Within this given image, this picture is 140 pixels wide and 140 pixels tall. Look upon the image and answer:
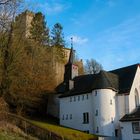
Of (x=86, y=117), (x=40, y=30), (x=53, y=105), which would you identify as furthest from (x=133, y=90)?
(x=40, y=30)

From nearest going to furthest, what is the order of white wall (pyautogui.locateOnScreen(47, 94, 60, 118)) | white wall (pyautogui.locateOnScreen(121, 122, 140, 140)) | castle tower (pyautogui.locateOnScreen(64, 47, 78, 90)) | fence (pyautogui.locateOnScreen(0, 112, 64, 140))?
fence (pyautogui.locateOnScreen(0, 112, 64, 140)), white wall (pyautogui.locateOnScreen(121, 122, 140, 140)), castle tower (pyautogui.locateOnScreen(64, 47, 78, 90)), white wall (pyautogui.locateOnScreen(47, 94, 60, 118))

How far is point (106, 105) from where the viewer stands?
4841 cm

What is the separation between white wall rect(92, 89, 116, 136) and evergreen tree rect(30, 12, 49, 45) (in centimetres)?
2302

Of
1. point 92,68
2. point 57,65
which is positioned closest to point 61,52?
point 57,65

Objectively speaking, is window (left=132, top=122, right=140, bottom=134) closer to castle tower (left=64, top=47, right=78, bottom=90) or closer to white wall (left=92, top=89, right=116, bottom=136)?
white wall (left=92, top=89, right=116, bottom=136)

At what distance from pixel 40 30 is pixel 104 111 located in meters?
28.4

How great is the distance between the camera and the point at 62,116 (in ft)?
179

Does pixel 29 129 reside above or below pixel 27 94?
below

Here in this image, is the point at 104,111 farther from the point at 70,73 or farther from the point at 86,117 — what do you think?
the point at 70,73

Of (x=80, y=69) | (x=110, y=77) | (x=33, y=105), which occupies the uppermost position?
(x=80, y=69)

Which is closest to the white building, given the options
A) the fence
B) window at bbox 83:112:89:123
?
window at bbox 83:112:89:123

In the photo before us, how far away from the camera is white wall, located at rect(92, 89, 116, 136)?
1866 inches

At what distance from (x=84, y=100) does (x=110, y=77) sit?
17.5 feet

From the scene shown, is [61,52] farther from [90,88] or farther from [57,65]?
[90,88]
